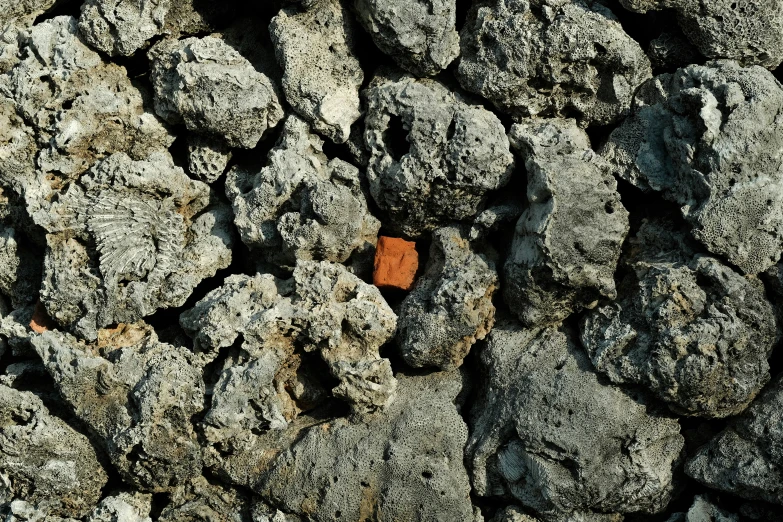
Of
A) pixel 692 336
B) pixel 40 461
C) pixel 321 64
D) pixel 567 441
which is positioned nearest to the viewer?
pixel 692 336

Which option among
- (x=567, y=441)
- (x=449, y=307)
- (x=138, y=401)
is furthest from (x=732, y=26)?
(x=138, y=401)

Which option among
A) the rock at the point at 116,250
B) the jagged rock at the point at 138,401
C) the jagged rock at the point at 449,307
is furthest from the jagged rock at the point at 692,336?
the rock at the point at 116,250

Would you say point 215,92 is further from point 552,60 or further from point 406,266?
point 552,60

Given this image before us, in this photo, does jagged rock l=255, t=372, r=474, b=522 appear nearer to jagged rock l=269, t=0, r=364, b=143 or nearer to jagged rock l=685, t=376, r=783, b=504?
jagged rock l=685, t=376, r=783, b=504

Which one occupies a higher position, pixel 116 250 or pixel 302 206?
pixel 302 206

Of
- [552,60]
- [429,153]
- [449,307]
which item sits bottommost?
[449,307]

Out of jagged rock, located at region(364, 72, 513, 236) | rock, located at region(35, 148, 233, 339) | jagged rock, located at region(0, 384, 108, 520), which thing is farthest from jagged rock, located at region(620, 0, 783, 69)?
jagged rock, located at region(0, 384, 108, 520)

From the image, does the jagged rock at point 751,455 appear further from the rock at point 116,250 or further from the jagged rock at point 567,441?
the rock at point 116,250

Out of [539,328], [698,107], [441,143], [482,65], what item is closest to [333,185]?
[441,143]
